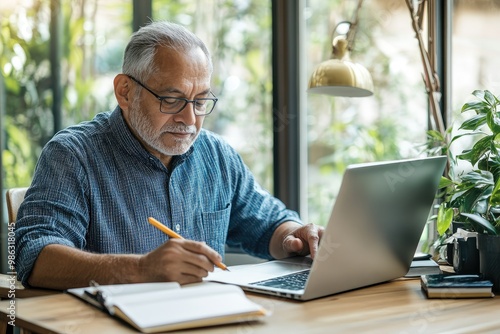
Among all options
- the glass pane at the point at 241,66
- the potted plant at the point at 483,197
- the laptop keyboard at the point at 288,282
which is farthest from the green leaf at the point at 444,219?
the glass pane at the point at 241,66

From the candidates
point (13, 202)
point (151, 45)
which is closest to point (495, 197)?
point (151, 45)

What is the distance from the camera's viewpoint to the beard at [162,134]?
6.26 ft

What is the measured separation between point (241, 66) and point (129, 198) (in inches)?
51.8

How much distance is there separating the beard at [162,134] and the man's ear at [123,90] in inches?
1.4

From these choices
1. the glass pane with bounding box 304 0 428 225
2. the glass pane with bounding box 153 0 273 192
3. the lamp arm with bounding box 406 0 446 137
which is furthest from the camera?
the glass pane with bounding box 153 0 273 192

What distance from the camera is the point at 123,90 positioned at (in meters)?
1.99

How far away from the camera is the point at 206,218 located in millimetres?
2066

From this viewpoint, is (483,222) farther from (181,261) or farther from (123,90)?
(123,90)

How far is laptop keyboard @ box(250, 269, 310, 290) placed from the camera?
1.48 m

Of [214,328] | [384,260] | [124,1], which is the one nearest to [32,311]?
[214,328]

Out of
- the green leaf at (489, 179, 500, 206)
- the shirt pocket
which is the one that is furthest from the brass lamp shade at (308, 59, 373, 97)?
the green leaf at (489, 179, 500, 206)

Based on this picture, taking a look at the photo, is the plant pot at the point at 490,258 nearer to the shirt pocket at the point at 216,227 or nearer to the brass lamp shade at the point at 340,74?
the brass lamp shade at the point at 340,74

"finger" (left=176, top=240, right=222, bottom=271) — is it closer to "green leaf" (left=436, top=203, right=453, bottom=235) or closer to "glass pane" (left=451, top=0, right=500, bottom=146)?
"green leaf" (left=436, top=203, right=453, bottom=235)

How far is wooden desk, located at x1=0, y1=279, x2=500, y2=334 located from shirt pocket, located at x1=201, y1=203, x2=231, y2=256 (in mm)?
629
